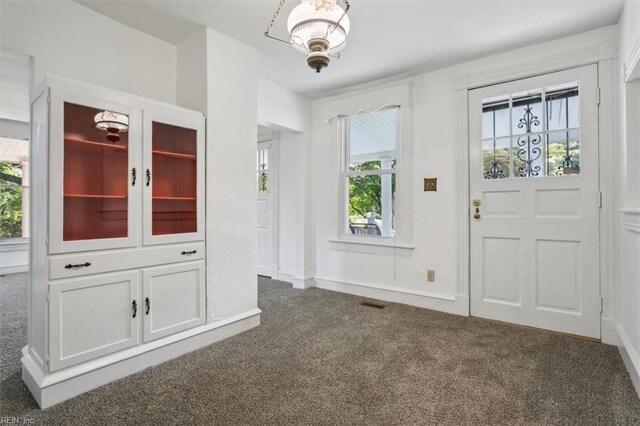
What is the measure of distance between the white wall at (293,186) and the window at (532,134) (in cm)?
210

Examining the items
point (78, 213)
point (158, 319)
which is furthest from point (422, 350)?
point (78, 213)

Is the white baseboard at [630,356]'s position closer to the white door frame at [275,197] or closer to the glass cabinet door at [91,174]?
the glass cabinet door at [91,174]

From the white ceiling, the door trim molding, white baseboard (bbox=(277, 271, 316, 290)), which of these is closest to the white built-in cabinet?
the white ceiling

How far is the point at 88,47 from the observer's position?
235 centimetres

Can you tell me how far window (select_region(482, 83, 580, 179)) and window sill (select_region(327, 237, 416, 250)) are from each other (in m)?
1.12

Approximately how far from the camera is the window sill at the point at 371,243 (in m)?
3.66

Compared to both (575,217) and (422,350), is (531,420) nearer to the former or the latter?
(422,350)

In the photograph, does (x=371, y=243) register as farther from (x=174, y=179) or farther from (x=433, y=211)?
(x=174, y=179)

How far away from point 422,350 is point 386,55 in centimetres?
260

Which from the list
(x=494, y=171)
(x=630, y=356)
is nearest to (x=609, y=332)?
(x=630, y=356)

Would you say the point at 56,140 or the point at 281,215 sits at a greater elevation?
the point at 56,140

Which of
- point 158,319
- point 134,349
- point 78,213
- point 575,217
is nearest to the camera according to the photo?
point 78,213

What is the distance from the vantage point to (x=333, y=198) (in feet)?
13.8

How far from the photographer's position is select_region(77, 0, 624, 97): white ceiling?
232 centimetres
